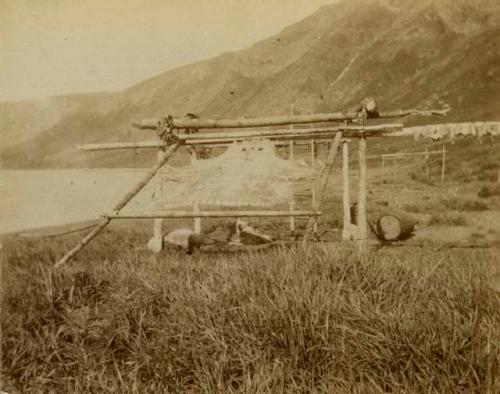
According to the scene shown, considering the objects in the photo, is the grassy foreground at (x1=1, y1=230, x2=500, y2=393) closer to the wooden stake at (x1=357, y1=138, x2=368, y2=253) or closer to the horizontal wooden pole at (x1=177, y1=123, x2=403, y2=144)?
the horizontal wooden pole at (x1=177, y1=123, x2=403, y2=144)

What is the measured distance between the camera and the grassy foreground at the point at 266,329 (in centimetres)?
208

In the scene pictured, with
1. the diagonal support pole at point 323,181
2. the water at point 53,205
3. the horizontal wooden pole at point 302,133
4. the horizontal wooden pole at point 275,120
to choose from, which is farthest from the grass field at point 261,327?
the water at point 53,205

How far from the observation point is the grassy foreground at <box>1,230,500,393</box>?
208 centimetres

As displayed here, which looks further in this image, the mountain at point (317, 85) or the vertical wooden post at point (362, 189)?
the mountain at point (317, 85)

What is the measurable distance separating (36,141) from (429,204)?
49.6 meters

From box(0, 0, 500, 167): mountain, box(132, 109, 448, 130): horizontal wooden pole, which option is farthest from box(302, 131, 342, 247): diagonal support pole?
box(0, 0, 500, 167): mountain

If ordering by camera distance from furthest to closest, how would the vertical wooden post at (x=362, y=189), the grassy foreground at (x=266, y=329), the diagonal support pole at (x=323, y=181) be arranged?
the vertical wooden post at (x=362, y=189) < the diagonal support pole at (x=323, y=181) < the grassy foreground at (x=266, y=329)

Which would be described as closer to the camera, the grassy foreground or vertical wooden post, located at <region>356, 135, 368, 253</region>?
the grassy foreground

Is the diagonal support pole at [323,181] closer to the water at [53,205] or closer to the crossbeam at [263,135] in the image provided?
the crossbeam at [263,135]

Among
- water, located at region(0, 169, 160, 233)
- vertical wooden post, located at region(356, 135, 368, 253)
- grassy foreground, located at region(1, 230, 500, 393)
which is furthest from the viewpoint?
water, located at region(0, 169, 160, 233)

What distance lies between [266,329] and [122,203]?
2.77 metres

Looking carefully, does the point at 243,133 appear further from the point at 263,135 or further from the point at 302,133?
the point at 302,133

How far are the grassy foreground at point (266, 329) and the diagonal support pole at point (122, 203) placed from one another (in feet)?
2.88

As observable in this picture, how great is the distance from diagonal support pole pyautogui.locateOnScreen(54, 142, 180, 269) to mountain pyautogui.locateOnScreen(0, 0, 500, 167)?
18.1 metres
